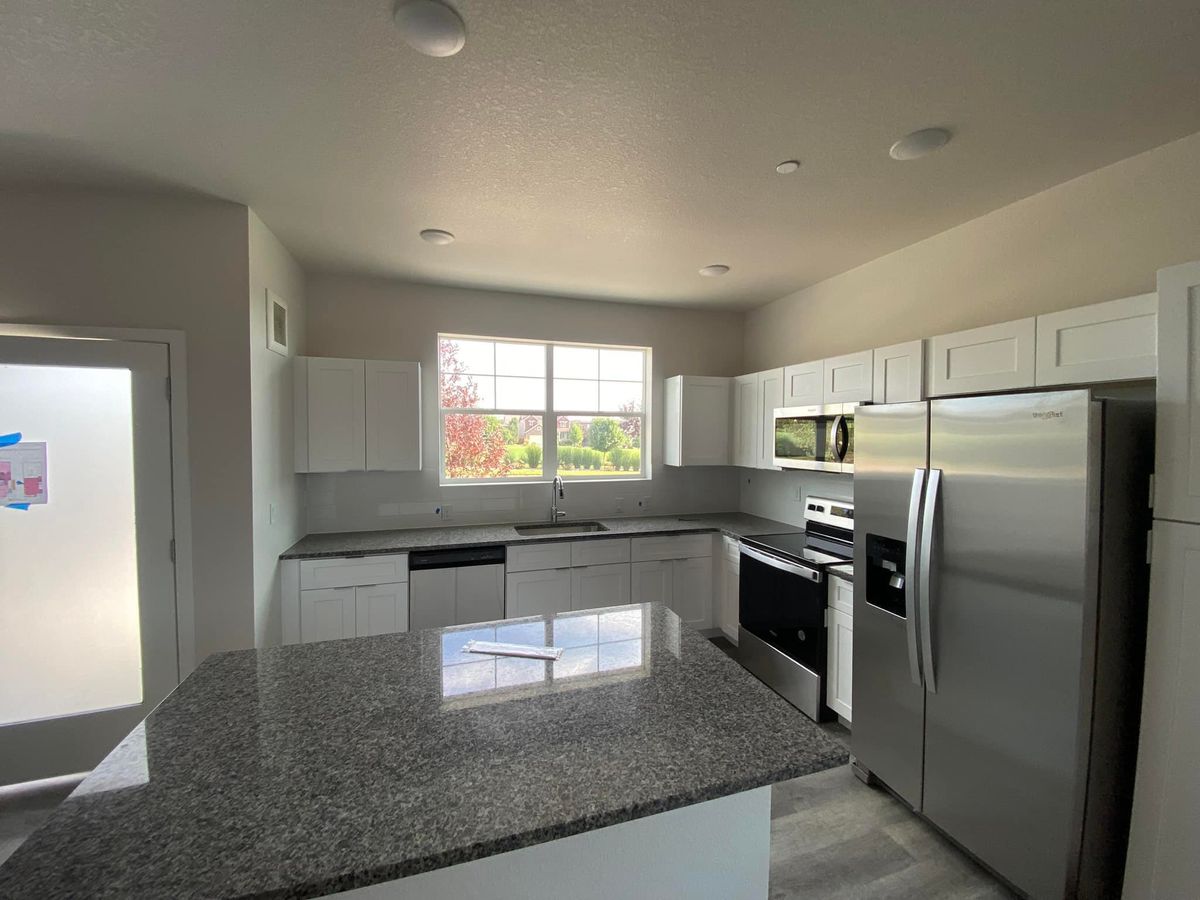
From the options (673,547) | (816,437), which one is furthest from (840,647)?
(673,547)

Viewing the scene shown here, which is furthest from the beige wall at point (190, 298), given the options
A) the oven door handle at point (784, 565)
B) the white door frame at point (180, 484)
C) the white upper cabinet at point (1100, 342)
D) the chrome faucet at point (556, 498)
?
the white upper cabinet at point (1100, 342)

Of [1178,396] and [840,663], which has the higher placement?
[1178,396]

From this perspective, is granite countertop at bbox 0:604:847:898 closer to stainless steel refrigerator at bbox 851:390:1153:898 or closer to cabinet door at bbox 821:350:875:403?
stainless steel refrigerator at bbox 851:390:1153:898

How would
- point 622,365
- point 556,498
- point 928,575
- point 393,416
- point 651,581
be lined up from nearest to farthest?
point 928,575
point 393,416
point 651,581
point 556,498
point 622,365

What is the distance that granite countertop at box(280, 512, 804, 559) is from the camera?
2.98 m

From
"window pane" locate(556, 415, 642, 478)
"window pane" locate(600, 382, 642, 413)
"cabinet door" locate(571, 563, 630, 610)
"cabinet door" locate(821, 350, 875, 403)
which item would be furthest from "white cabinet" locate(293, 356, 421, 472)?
"cabinet door" locate(821, 350, 875, 403)

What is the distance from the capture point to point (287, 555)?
2816mm

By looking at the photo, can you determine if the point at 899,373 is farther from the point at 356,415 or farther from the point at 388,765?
the point at 356,415

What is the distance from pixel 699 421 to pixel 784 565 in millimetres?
1440

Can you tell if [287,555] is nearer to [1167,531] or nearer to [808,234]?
[808,234]

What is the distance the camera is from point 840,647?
8.38 ft

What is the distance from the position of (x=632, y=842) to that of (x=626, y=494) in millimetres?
3110

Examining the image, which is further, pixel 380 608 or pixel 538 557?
pixel 538 557

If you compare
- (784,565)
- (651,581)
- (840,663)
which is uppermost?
(784,565)
